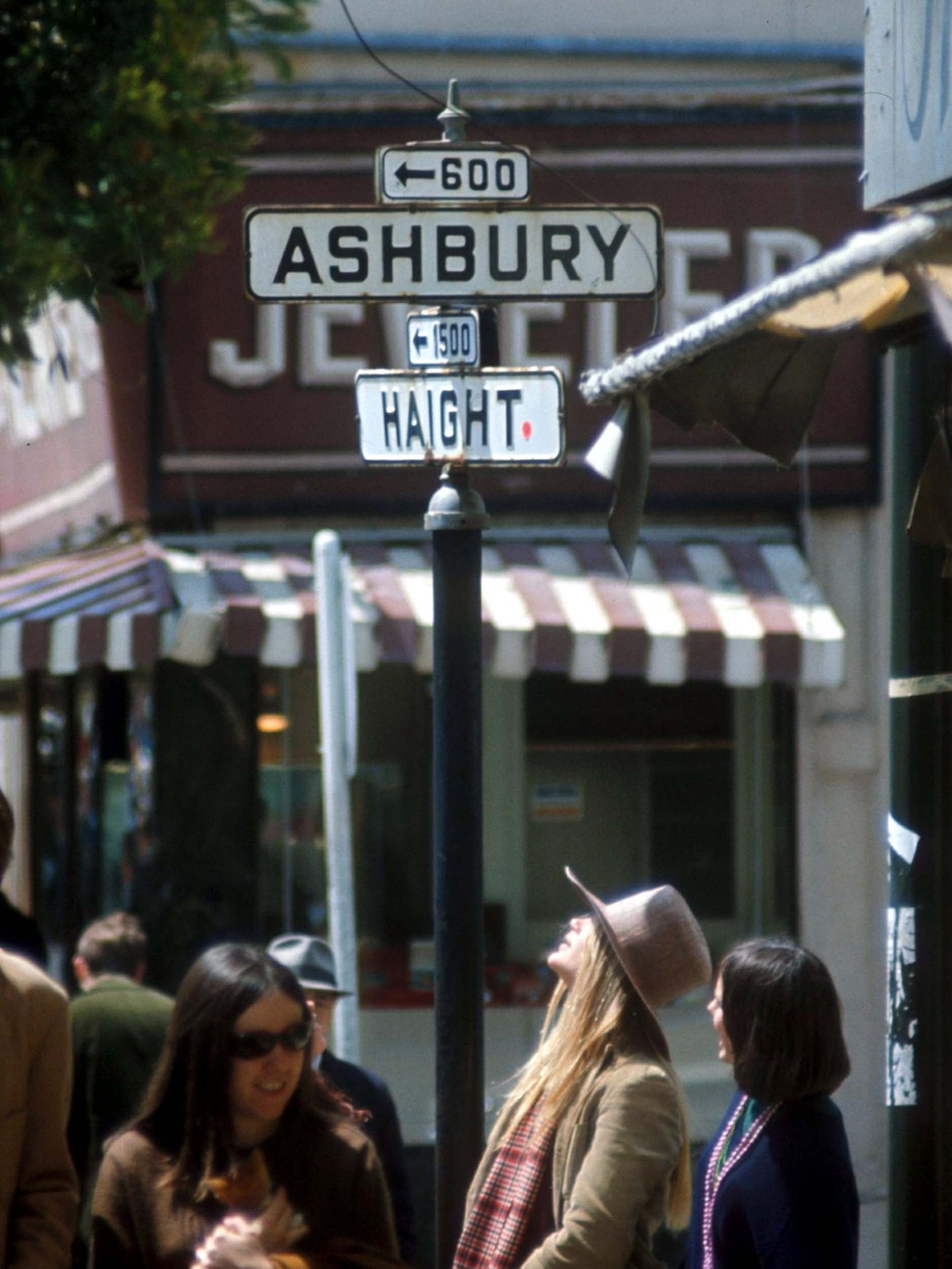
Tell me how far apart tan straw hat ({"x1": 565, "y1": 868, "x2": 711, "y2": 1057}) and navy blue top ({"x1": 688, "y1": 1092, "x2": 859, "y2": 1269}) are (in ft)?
0.89

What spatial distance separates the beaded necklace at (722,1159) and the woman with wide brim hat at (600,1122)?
1.9 inches

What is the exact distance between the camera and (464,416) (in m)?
A: 4.30

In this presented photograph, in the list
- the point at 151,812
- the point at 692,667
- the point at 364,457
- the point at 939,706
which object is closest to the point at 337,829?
the point at 364,457

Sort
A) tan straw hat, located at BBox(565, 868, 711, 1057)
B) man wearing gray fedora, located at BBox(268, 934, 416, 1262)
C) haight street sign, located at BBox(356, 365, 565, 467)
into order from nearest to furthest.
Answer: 1. tan straw hat, located at BBox(565, 868, 711, 1057)
2. haight street sign, located at BBox(356, 365, 565, 467)
3. man wearing gray fedora, located at BBox(268, 934, 416, 1262)

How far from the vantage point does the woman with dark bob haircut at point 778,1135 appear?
Answer: 3387 millimetres

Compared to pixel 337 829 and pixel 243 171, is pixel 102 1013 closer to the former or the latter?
pixel 337 829

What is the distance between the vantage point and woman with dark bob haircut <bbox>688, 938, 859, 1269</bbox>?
11.1ft

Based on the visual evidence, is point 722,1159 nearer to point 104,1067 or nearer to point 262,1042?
point 262,1042

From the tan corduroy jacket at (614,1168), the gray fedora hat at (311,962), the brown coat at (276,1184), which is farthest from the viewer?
the gray fedora hat at (311,962)

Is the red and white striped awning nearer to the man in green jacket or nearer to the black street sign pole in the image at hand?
the man in green jacket

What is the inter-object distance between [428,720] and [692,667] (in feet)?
4.72

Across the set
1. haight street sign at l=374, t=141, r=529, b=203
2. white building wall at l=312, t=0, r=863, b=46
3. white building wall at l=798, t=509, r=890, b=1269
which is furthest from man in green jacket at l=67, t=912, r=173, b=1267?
white building wall at l=312, t=0, r=863, b=46

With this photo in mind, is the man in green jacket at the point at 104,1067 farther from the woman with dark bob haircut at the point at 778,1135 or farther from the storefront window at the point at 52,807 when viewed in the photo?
the storefront window at the point at 52,807

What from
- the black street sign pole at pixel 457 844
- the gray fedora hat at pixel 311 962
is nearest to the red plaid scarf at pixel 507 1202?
the black street sign pole at pixel 457 844
